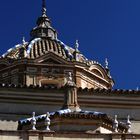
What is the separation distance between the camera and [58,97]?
39.7m

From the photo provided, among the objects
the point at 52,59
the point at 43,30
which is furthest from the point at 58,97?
the point at 43,30

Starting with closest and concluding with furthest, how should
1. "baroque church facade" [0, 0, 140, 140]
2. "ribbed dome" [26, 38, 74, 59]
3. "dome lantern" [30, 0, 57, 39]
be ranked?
"baroque church facade" [0, 0, 140, 140]
"ribbed dome" [26, 38, 74, 59]
"dome lantern" [30, 0, 57, 39]

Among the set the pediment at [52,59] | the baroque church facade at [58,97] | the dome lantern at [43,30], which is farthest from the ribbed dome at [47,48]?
the dome lantern at [43,30]

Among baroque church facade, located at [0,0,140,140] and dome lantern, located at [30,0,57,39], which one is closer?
baroque church facade, located at [0,0,140,140]

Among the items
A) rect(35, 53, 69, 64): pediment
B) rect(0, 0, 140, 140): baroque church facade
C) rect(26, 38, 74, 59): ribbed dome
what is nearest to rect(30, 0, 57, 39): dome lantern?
rect(0, 0, 140, 140): baroque church facade

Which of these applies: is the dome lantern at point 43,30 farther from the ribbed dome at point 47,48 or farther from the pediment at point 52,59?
the pediment at point 52,59

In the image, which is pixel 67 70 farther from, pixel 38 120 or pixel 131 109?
pixel 38 120

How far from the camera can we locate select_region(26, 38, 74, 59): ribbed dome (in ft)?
145

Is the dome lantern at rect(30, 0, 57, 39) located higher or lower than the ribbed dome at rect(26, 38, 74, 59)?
higher

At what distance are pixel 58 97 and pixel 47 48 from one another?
6516mm

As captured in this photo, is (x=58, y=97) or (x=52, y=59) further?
(x=52, y=59)

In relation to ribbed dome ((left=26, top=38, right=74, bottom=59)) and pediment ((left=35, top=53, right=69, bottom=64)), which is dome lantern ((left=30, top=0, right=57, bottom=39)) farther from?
pediment ((left=35, top=53, right=69, bottom=64))

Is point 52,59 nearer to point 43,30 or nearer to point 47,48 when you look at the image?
point 47,48

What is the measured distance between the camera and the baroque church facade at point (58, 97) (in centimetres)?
3450
